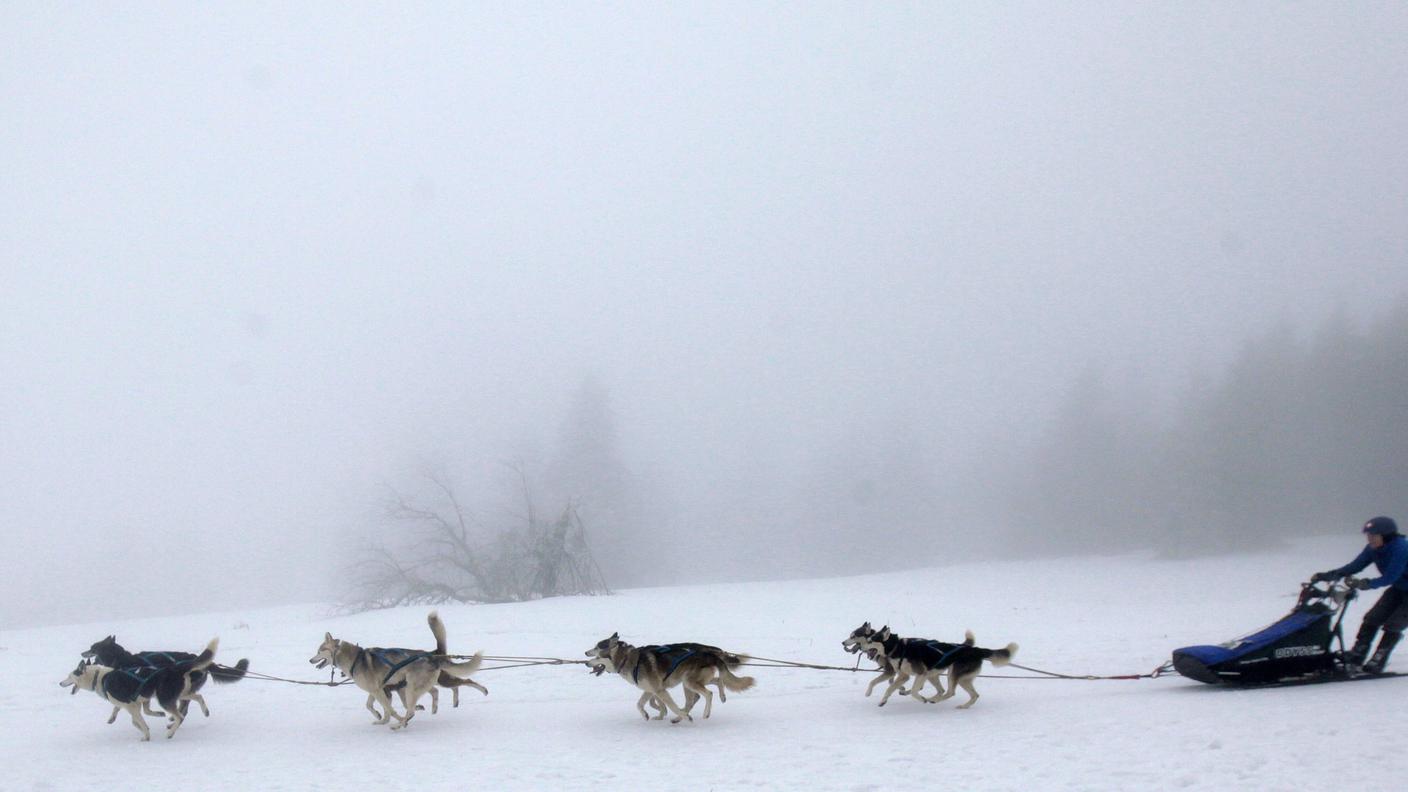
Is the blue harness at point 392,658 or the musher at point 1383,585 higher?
the musher at point 1383,585

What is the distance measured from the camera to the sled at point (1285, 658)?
345 inches

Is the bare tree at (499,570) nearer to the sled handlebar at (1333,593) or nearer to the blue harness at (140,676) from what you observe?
the blue harness at (140,676)

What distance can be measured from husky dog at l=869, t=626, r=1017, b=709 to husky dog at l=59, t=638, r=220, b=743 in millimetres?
6963

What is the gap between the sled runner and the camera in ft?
28.7

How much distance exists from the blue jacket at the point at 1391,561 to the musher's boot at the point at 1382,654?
0.56 m

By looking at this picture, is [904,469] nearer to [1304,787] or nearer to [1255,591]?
[1255,591]

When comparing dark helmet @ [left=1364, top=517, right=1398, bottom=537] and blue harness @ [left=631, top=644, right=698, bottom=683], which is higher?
dark helmet @ [left=1364, top=517, right=1398, bottom=537]

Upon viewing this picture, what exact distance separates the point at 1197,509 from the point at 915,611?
21.8m

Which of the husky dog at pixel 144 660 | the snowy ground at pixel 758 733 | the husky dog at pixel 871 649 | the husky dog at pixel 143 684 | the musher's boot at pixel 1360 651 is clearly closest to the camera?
the snowy ground at pixel 758 733

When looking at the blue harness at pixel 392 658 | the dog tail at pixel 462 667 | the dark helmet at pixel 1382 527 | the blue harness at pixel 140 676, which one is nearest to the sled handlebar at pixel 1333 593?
the dark helmet at pixel 1382 527

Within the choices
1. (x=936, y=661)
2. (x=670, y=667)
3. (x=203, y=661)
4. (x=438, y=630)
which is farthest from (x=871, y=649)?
(x=203, y=661)

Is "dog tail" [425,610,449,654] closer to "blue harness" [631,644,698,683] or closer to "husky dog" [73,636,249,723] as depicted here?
"blue harness" [631,644,698,683]

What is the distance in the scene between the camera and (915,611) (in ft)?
64.1

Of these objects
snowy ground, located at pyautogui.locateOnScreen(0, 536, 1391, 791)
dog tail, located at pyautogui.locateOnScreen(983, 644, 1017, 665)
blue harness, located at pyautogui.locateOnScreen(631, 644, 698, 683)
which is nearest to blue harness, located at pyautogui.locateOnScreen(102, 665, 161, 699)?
snowy ground, located at pyautogui.locateOnScreen(0, 536, 1391, 791)
